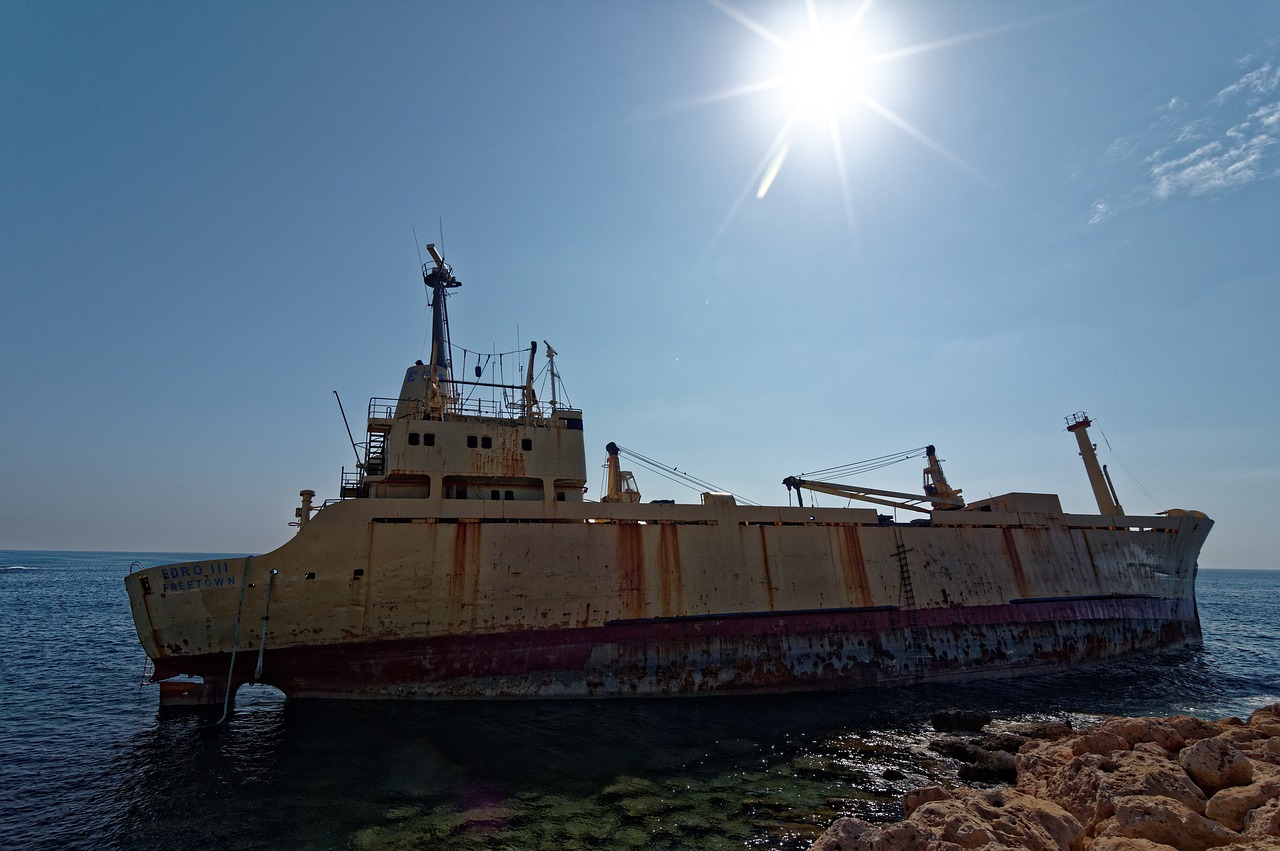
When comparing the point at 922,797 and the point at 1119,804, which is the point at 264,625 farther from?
the point at 1119,804

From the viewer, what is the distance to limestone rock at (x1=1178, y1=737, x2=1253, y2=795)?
22.7 feet

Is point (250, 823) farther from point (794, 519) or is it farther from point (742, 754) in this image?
point (794, 519)

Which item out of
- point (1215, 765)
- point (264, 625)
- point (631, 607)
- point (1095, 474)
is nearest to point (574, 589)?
point (631, 607)

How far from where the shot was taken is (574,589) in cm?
1562

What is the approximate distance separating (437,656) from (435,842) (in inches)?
277

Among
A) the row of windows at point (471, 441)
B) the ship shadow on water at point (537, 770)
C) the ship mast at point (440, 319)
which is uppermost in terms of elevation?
the ship mast at point (440, 319)

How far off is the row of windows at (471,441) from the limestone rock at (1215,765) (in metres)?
15.8

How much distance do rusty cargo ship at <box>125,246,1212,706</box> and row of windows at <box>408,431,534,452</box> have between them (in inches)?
2.8

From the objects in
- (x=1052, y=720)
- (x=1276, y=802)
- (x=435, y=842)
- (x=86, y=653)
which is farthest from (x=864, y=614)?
(x=86, y=653)

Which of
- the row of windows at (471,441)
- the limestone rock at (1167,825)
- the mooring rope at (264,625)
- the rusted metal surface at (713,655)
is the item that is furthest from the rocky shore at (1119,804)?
the mooring rope at (264,625)

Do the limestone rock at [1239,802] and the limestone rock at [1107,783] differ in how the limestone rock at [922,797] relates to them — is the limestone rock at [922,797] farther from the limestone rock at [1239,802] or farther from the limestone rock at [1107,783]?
the limestone rock at [1239,802]

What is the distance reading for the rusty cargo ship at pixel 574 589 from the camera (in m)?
14.0

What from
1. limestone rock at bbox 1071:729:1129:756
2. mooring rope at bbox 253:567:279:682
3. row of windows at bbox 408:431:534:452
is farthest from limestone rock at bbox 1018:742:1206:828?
mooring rope at bbox 253:567:279:682

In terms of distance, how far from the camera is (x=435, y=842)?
25.5ft
